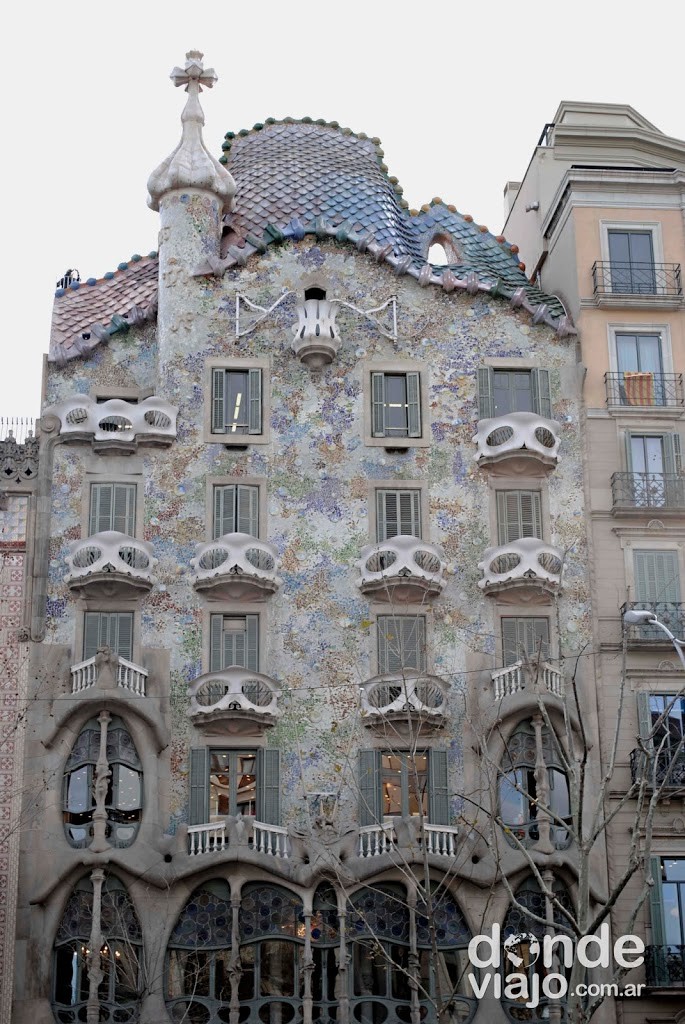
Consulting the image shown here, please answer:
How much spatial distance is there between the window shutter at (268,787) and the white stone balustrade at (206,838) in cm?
116

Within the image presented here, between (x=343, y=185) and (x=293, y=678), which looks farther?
(x=343, y=185)

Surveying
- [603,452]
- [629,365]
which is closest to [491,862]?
[603,452]

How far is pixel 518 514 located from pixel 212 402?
758 cm

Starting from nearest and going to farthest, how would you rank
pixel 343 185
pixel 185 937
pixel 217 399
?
pixel 185 937, pixel 217 399, pixel 343 185

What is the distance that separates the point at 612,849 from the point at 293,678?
7.75 meters

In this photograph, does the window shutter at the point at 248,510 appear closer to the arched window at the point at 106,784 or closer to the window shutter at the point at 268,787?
the window shutter at the point at 268,787

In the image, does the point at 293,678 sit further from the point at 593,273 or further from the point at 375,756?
the point at 593,273

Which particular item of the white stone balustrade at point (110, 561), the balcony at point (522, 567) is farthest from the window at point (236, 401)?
the balcony at point (522, 567)

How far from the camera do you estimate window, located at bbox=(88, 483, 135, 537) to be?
38.0 metres

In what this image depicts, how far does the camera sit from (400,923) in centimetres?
3469

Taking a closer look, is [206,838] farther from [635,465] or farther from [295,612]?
[635,465]

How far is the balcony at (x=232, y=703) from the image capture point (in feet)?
117

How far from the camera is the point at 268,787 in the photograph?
35812mm

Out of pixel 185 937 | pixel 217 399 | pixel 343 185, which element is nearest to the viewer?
pixel 185 937
